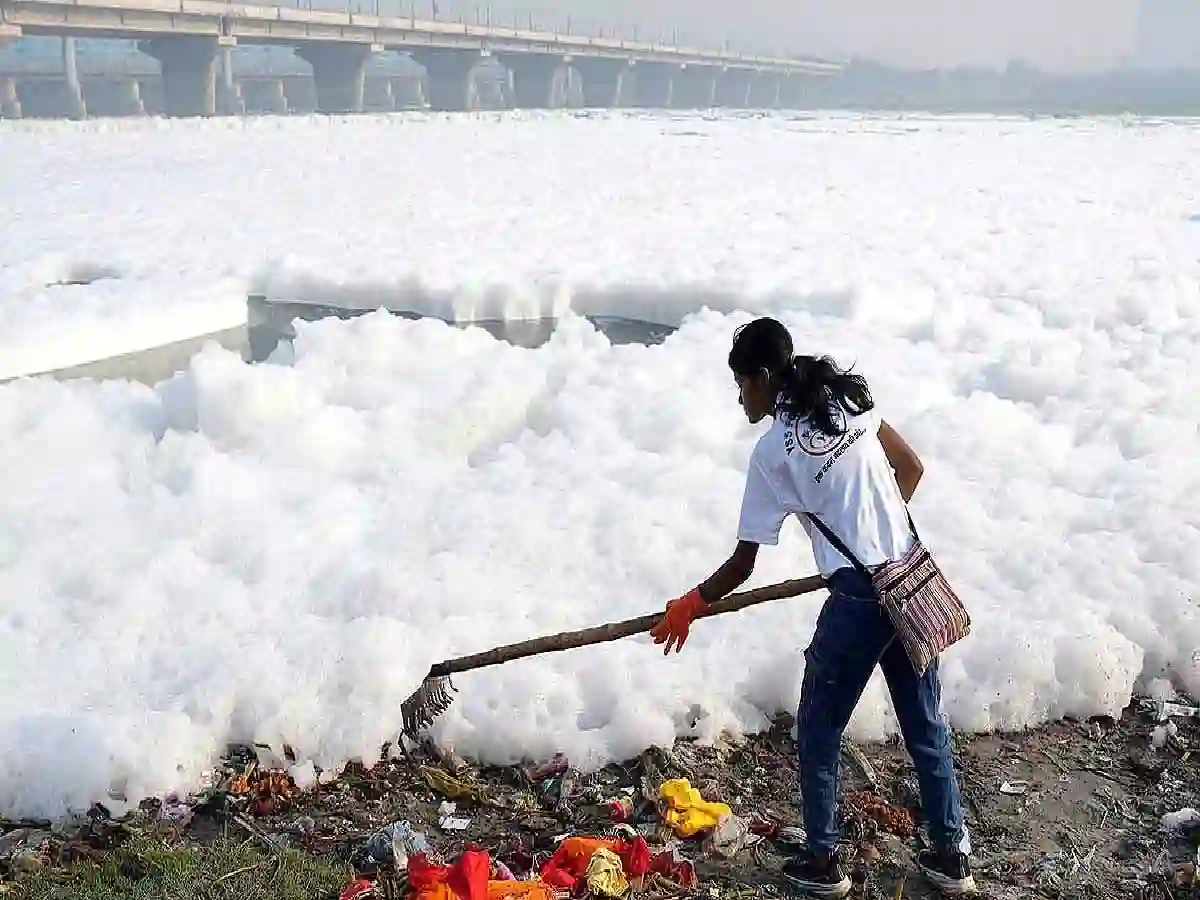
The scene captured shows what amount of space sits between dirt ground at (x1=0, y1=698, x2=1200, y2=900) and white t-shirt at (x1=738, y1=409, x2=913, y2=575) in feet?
3.85

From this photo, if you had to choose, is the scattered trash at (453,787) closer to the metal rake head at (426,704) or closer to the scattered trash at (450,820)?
the scattered trash at (450,820)

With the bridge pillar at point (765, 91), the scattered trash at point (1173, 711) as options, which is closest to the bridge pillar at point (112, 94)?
the bridge pillar at point (765, 91)

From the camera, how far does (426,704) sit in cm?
422

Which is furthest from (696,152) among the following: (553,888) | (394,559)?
(553,888)

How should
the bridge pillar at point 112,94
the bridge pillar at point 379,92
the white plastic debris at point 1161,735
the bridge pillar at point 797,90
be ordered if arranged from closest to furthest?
the white plastic debris at point 1161,735, the bridge pillar at point 112,94, the bridge pillar at point 379,92, the bridge pillar at point 797,90

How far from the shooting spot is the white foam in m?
4.50

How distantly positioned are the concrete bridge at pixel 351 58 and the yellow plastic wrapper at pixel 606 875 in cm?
4064

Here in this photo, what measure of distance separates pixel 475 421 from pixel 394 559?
5.58 ft

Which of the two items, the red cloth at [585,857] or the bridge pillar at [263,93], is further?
the bridge pillar at [263,93]

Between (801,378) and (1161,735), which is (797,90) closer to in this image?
(1161,735)

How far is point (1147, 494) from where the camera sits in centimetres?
624

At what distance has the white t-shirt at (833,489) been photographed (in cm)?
307

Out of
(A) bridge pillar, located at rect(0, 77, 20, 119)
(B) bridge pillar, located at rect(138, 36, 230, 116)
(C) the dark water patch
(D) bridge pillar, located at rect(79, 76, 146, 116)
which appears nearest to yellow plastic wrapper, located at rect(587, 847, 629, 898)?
(C) the dark water patch

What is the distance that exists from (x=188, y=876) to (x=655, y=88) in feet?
276
